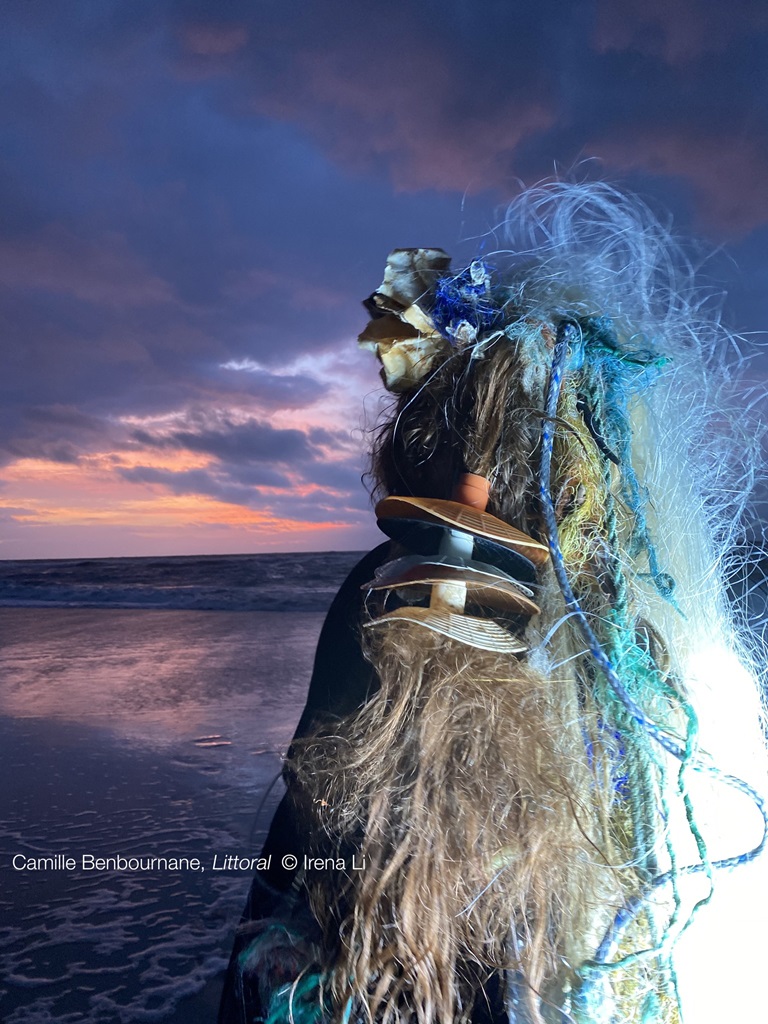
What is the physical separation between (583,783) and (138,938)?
1997 millimetres

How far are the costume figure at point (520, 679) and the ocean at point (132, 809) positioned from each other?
2.05 feet

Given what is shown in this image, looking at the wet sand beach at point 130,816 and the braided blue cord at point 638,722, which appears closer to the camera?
the braided blue cord at point 638,722

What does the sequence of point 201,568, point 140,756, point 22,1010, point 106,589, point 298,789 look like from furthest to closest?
point 201,568
point 106,589
point 140,756
point 22,1010
point 298,789

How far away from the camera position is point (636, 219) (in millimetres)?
1126

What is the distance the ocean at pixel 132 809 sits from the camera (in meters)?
2.06

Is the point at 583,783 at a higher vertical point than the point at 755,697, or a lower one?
lower

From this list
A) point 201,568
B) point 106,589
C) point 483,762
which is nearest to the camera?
point 483,762

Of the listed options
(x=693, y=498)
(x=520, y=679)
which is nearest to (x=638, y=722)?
(x=520, y=679)

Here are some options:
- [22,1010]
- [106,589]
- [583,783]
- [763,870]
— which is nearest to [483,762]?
[583,783]

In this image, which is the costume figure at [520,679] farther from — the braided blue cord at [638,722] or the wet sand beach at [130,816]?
the wet sand beach at [130,816]

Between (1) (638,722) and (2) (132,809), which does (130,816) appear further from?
(1) (638,722)

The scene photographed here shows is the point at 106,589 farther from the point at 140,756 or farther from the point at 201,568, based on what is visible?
the point at 140,756

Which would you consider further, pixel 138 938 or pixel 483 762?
pixel 138 938

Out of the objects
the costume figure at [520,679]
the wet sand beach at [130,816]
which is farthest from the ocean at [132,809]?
the costume figure at [520,679]
